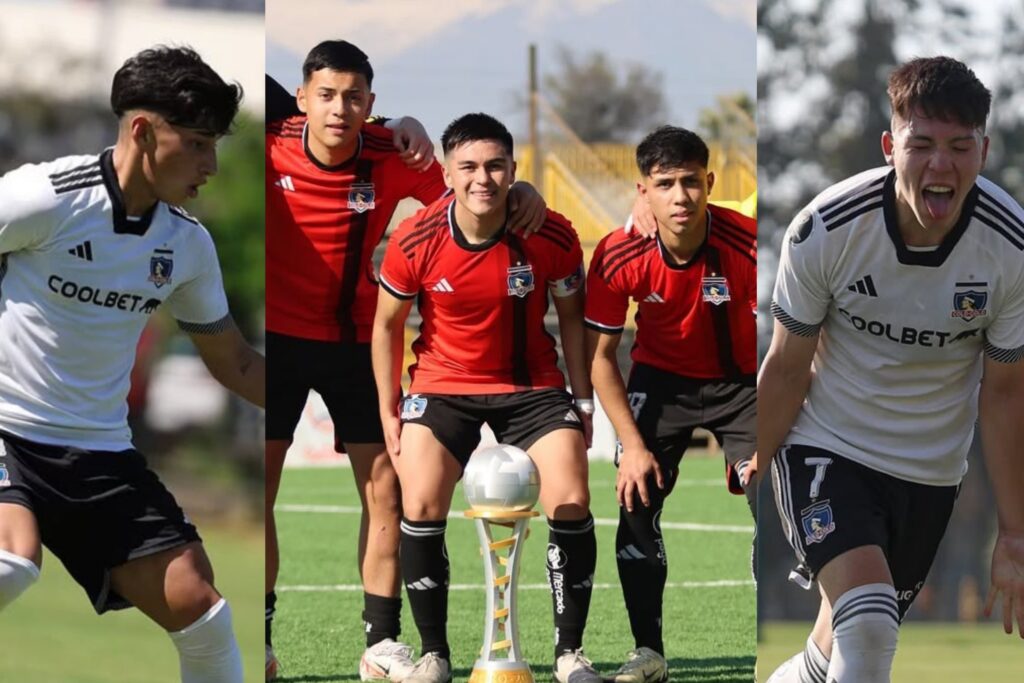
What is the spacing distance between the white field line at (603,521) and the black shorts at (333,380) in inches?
18.4

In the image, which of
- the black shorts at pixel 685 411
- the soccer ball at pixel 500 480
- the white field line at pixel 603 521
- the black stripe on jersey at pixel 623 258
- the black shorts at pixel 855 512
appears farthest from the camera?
the white field line at pixel 603 521

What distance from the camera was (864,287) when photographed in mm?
4230

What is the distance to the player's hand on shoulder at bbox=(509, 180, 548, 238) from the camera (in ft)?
16.0

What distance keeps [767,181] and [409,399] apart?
17.8m

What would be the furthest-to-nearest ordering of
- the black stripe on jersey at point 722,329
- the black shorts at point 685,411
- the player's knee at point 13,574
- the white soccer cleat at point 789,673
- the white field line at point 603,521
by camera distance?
the white field line at point 603,521, the black shorts at point 685,411, the black stripe on jersey at point 722,329, the white soccer cleat at point 789,673, the player's knee at point 13,574

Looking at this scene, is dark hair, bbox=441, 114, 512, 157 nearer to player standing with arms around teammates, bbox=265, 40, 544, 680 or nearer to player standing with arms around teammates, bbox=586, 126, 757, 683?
player standing with arms around teammates, bbox=265, 40, 544, 680

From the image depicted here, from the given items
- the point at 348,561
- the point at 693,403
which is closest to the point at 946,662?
the point at 348,561

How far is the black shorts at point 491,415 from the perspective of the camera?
4.89m

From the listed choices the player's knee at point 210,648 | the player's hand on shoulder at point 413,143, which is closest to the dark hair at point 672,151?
the player's hand on shoulder at point 413,143

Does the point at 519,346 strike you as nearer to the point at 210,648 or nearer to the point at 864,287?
the point at 864,287

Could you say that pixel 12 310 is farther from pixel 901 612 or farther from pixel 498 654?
pixel 901 612

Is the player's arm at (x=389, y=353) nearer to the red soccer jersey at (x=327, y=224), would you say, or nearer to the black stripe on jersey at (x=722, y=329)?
the red soccer jersey at (x=327, y=224)

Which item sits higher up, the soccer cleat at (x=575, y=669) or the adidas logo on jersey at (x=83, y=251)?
the adidas logo on jersey at (x=83, y=251)

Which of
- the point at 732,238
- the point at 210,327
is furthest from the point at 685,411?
the point at 210,327
